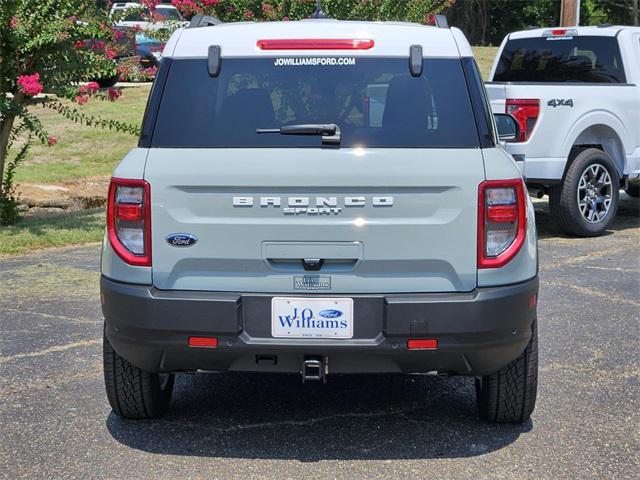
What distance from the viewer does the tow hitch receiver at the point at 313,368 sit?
403 cm

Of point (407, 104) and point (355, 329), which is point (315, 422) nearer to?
point (355, 329)

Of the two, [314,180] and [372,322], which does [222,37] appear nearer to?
[314,180]

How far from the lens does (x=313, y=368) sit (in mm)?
4047

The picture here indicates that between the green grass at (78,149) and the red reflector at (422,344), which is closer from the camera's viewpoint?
the red reflector at (422,344)

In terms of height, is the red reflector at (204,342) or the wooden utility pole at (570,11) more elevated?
the red reflector at (204,342)

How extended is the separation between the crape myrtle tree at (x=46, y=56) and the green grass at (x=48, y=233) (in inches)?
18.1

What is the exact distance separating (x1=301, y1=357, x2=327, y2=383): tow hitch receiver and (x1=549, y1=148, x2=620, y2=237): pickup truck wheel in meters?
6.23

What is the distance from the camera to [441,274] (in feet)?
13.1

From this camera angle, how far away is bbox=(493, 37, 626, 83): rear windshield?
399 inches

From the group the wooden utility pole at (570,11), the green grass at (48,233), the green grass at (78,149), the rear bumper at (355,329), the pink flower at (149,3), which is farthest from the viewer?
the wooden utility pole at (570,11)

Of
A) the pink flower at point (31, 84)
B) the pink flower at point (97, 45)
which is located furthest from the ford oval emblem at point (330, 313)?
the pink flower at point (97, 45)

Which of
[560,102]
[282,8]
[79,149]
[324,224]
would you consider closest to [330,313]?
[324,224]

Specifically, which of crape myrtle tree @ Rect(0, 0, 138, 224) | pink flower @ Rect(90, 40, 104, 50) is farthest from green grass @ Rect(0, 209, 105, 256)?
pink flower @ Rect(90, 40, 104, 50)

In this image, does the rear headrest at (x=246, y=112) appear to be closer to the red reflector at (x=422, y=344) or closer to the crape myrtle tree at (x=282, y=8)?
the red reflector at (x=422, y=344)
